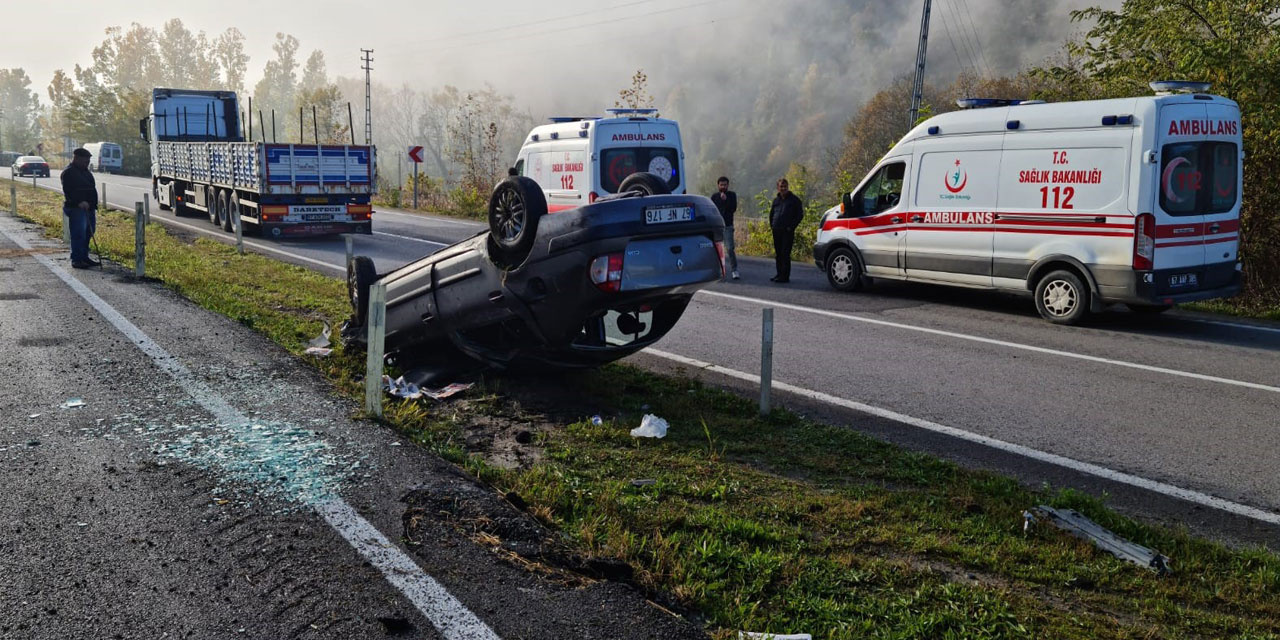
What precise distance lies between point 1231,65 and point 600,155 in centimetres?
923

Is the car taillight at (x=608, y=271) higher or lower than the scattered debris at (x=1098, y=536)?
higher

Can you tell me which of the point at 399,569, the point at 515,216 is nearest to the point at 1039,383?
the point at 515,216

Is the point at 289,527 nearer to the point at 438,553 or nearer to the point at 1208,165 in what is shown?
the point at 438,553

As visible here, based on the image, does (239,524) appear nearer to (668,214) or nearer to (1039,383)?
(668,214)

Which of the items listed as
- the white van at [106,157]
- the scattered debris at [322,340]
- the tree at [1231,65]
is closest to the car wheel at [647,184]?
the scattered debris at [322,340]

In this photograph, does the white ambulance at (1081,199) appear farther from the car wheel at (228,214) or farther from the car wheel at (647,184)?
the car wheel at (228,214)

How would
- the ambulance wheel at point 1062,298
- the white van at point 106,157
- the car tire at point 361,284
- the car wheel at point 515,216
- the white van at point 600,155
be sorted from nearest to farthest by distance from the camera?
the car wheel at point 515,216 → the car tire at point 361,284 → the ambulance wheel at point 1062,298 → the white van at point 600,155 → the white van at point 106,157

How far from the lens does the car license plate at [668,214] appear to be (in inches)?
245

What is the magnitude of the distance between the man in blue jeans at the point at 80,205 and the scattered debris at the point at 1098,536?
13198 mm

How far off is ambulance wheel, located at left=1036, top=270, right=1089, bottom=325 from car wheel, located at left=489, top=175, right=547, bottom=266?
7110 mm

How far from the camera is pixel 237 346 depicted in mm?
8453

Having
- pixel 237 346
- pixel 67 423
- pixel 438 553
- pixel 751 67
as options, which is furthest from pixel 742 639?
pixel 751 67

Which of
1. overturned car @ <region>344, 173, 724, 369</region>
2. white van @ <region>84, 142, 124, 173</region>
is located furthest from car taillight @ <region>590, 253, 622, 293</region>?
white van @ <region>84, 142, 124, 173</region>

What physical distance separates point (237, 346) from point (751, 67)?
116839mm
